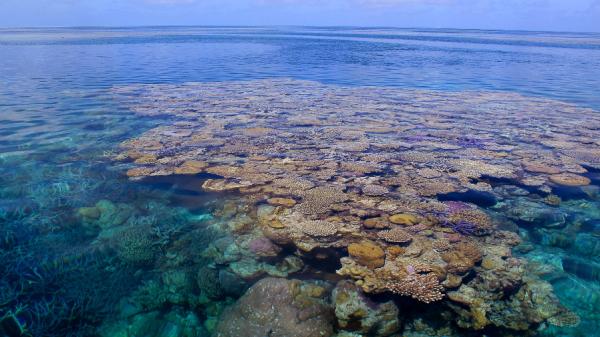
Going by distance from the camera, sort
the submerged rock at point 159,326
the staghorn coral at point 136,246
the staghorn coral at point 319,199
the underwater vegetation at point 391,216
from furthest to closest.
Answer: the staghorn coral at point 319,199 → the staghorn coral at point 136,246 → the underwater vegetation at point 391,216 → the submerged rock at point 159,326

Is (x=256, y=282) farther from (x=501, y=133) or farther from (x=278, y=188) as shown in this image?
(x=501, y=133)

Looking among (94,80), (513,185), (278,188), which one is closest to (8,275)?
(278,188)

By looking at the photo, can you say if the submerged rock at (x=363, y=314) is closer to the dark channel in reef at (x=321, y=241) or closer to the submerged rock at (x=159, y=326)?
the dark channel in reef at (x=321, y=241)

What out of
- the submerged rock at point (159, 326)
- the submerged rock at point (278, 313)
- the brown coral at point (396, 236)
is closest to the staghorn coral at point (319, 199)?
the brown coral at point (396, 236)

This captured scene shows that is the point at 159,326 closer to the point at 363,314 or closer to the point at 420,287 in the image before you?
the point at 363,314

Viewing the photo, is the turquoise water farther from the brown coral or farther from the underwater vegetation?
the brown coral
